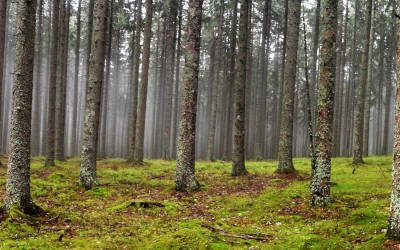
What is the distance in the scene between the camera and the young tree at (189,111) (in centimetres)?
1304

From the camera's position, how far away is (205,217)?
32.3 ft

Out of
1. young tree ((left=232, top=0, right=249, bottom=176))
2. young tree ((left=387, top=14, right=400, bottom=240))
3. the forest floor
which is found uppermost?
young tree ((left=232, top=0, right=249, bottom=176))

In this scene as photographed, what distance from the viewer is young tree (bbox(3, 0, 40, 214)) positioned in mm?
8812

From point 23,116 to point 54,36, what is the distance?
41.1 feet

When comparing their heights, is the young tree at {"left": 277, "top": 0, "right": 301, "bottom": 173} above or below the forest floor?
above

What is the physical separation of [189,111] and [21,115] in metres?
5.66

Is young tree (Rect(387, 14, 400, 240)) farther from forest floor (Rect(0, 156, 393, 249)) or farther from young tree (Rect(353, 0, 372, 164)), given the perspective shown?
young tree (Rect(353, 0, 372, 164))

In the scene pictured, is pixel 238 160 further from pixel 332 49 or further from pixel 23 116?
pixel 23 116

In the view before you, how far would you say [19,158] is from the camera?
8.90m

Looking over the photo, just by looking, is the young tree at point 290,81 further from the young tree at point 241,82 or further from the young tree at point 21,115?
the young tree at point 21,115

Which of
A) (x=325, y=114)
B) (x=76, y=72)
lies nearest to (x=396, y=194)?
(x=325, y=114)

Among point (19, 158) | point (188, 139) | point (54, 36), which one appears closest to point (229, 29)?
point (54, 36)

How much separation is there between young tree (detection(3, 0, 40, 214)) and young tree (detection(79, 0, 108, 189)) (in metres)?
4.56

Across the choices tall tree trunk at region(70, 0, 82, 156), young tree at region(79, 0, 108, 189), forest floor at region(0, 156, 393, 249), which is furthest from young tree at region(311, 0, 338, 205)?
tall tree trunk at region(70, 0, 82, 156)
